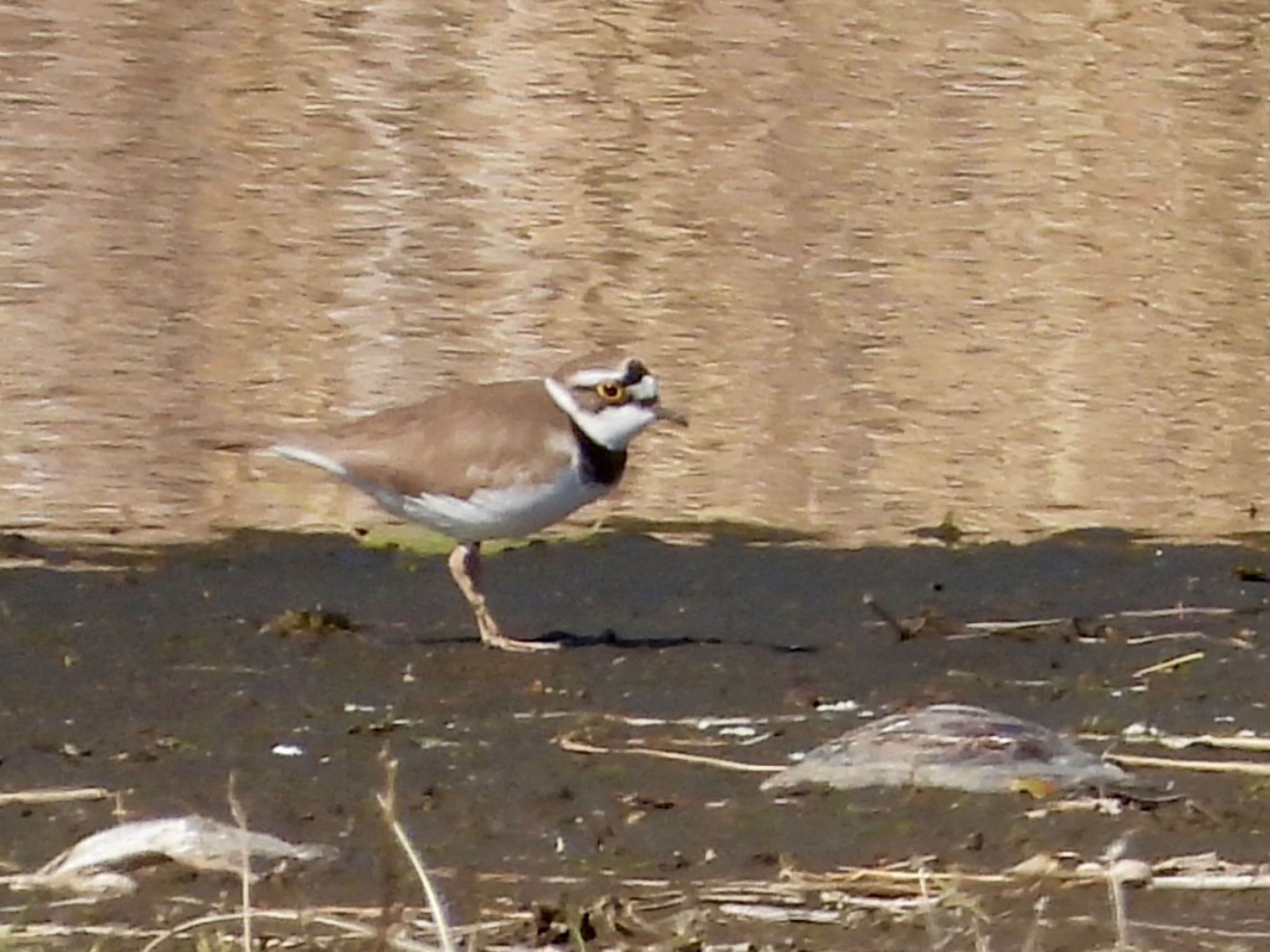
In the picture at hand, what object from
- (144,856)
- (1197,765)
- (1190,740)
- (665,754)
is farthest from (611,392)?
(144,856)

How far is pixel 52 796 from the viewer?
4.35 meters

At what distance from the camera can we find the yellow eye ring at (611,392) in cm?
614

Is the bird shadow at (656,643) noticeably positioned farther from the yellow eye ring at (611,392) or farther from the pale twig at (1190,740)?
the pale twig at (1190,740)

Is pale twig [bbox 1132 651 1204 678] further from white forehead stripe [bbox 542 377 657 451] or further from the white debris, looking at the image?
the white debris

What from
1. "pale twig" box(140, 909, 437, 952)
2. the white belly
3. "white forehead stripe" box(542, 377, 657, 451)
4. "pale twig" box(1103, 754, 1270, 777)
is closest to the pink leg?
the white belly

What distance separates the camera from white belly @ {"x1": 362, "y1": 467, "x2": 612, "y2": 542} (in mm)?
6277

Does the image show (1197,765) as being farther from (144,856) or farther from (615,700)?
(144,856)

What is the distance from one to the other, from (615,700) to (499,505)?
3.54 feet

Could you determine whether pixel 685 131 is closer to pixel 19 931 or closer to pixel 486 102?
pixel 486 102

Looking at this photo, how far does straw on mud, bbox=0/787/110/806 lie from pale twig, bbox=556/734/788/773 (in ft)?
2.75

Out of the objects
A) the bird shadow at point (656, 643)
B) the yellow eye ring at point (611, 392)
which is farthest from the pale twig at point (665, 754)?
the yellow eye ring at point (611, 392)

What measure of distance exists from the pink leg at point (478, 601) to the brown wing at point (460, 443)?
15 cm

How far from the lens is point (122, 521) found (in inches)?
259

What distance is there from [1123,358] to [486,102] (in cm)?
165
